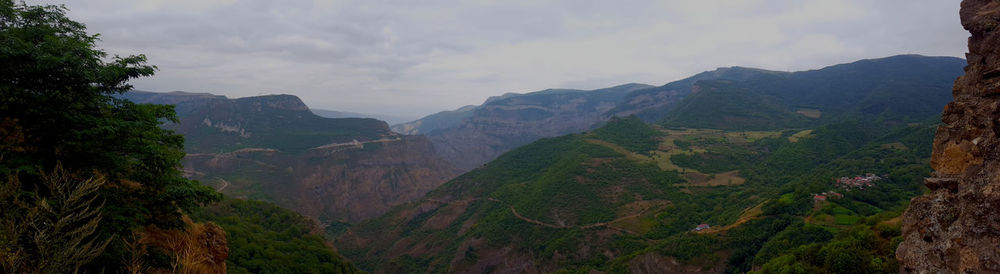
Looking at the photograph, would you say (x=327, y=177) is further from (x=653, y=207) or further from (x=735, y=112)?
(x=735, y=112)

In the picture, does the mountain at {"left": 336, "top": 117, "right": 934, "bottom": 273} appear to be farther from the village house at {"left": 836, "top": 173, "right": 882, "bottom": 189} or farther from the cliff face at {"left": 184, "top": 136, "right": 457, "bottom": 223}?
the cliff face at {"left": 184, "top": 136, "right": 457, "bottom": 223}

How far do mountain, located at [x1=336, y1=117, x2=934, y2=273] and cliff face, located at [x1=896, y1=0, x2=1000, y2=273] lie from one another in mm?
11925

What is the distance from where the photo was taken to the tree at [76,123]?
1086 cm

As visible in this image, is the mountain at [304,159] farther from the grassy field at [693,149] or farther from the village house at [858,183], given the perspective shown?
the village house at [858,183]

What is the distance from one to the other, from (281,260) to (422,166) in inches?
5224

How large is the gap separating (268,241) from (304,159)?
355 ft

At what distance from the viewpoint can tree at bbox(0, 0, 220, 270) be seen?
428 inches

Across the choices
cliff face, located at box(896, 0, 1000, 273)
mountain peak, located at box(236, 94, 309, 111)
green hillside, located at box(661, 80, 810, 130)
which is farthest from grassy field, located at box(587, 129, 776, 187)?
mountain peak, located at box(236, 94, 309, 111)

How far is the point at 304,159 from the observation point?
12719cm

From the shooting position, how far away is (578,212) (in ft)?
208

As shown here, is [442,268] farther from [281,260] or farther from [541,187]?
[281,260]

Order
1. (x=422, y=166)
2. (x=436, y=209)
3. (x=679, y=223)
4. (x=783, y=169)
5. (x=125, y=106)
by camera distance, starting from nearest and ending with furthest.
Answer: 1. (x=125, y=106)
2. (x=679, y=223)
3. (x=783, y=169)
4. (x=436, y=209)
5. (x=422, y=166)

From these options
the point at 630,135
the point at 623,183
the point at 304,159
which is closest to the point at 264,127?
the point at 304,159

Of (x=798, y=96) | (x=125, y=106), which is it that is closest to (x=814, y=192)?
(x=125, y=106)
